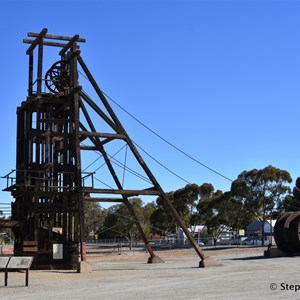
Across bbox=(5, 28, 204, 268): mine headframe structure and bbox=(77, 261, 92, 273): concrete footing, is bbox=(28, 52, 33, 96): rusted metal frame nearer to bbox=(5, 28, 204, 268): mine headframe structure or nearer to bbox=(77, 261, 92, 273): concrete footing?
bbox=(5, 28, 204, 268): mine headframe structure

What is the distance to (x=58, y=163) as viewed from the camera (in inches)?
1161

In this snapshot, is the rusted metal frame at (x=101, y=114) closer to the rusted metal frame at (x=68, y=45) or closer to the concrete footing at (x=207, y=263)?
the rusted metal frame at (x=68, y=45)

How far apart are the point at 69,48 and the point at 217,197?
61815 mm

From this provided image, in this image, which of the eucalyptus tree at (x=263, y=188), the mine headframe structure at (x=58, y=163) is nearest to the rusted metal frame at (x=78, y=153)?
the mine headframe structure at (x=58, y=163)

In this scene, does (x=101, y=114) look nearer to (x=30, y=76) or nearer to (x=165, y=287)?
(x=30, y=76)

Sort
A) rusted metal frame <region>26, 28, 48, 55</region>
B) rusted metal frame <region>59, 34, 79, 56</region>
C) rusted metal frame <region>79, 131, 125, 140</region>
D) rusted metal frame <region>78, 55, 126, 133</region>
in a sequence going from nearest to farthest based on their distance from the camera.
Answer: rusted metal frame <region>79, 131, 125, 140</region>, rusted metal frame <region>78, 55, 126, 133</region>, rusted metal frame <region>59, 34, 79, 56</region>, rusted metal frame <region>26, 28, 48, 55</region>

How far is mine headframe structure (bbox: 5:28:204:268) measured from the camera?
26.9 meters

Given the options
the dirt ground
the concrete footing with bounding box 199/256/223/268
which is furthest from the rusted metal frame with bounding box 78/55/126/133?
the dirt ground

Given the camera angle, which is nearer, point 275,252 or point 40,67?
point 40,67

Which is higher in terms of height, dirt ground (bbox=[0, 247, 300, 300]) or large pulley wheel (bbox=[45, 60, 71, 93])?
large pulley wheel (bbox=[45, 60, 71, 93])

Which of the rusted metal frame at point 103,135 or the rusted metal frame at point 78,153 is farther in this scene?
the rusted metal frame at point 103,135

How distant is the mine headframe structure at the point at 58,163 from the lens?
2691cm

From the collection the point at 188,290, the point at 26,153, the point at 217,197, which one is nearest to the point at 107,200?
the point at 26,153

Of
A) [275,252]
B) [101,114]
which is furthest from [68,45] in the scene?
[275,252]
